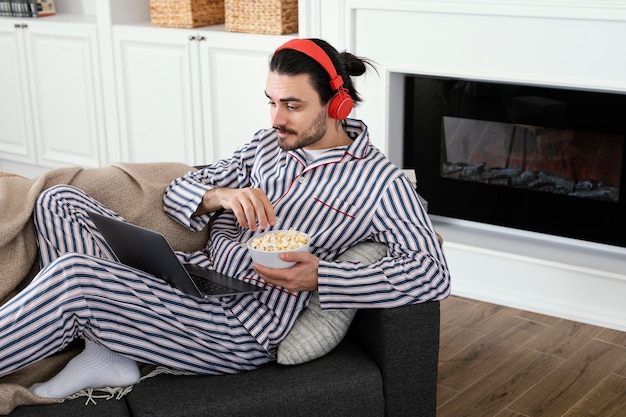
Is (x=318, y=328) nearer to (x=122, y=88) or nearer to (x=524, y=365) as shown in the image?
(x=524, y=365)

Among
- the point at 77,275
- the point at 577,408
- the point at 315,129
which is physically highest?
the point at 315,129

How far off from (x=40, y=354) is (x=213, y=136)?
2193mm

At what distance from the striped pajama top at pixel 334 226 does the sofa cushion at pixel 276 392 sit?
113 millimetres

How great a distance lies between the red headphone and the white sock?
0.76 m

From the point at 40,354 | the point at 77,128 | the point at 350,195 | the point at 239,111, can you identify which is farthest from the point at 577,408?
the point at 77,128

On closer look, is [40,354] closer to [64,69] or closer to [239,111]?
[239,111]

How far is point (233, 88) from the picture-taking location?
12.9ft

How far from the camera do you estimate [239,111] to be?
3.93 m

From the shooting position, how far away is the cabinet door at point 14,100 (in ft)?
15.2

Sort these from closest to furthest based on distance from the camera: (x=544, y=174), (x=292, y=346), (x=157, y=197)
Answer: (x=292, y=346) → (x=157, y=197) → (x=544, y=174)

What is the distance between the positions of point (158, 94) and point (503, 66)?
171 cm

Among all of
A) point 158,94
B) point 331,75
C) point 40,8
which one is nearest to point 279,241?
point 331,75

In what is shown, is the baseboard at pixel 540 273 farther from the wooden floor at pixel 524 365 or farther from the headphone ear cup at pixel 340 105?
the headphone ear cup at pixel 340 105

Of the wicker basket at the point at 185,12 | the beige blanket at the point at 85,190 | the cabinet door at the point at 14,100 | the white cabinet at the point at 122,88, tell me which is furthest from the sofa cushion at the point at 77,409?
the cabinet door at the point at 14,100
